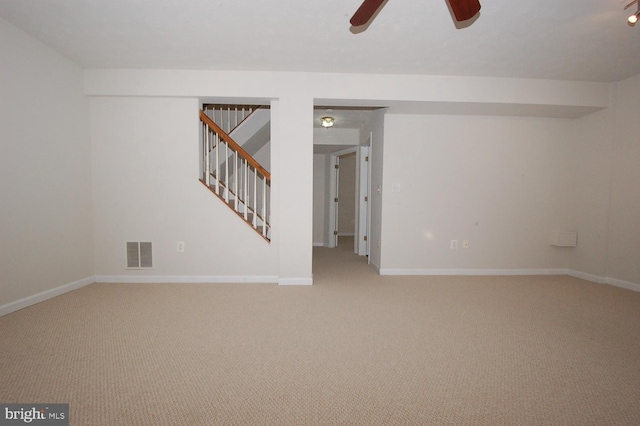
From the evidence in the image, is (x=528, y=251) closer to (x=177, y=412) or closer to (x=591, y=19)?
(x=591, y=19)

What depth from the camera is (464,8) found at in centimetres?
183

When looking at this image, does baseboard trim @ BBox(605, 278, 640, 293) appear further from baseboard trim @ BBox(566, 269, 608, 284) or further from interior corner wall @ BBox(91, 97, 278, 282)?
interior corner wall @ BBox(91, 97, 278, 282)

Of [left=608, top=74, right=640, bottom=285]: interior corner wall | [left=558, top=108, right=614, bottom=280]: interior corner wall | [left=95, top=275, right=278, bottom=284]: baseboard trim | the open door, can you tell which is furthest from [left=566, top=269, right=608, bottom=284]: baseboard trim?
[left=95, top=275, right=278, bottom=284]: baseboard trim

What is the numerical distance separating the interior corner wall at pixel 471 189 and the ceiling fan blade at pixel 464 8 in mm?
2351

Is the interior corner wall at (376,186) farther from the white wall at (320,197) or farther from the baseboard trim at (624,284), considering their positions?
the baseboard trim at (624,284)

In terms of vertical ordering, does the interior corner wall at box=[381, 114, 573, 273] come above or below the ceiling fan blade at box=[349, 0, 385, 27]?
below

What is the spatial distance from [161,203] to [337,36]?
2.74 meters

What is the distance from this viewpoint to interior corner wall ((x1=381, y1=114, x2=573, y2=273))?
425 centimetres

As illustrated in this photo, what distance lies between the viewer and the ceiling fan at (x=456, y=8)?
70.2 inches

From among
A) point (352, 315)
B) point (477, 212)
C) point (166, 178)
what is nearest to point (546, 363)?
point (352, 315)

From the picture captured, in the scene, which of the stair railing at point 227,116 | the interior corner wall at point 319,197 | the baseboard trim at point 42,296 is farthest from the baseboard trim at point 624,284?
the baseboard trim at point 42,296

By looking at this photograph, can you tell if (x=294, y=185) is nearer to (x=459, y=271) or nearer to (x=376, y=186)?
(x=376, y=186)

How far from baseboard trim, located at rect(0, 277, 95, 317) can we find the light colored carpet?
0.28ft

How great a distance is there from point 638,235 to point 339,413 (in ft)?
14.1
